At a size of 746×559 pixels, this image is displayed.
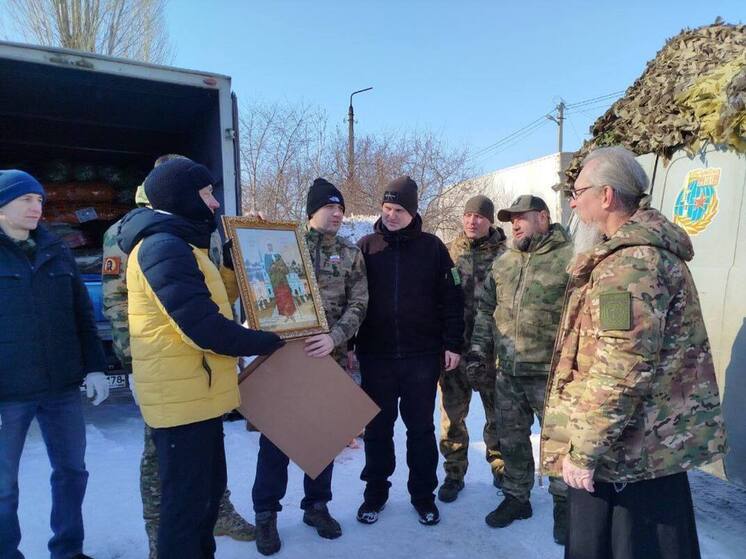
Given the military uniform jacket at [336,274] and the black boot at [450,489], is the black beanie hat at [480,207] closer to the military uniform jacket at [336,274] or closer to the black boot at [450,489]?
the military uniform jacket at [336,274]

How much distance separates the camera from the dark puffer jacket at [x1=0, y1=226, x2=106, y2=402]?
2385 mm

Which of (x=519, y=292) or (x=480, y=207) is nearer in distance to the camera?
(x=519, y=292)

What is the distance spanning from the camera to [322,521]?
9.91ft

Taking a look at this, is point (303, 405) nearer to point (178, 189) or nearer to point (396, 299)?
point (396, 299)

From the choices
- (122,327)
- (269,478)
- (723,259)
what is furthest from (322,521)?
(723,259)

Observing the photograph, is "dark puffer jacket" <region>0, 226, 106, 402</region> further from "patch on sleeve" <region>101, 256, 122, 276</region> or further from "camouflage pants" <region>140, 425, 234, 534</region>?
"camouflage pants" <region>140, 425, 234, 534</region>

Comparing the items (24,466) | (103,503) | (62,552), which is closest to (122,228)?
(62,552)

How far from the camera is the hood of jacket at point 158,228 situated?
2.05 metres

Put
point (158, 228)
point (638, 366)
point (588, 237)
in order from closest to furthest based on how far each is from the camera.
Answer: point (638, 366) → point (158, 228) → point (588, 237)

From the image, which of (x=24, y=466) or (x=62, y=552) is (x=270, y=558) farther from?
(x=24, y=466)

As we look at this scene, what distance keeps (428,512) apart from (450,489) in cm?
39

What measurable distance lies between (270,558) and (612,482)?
1860 millimetres

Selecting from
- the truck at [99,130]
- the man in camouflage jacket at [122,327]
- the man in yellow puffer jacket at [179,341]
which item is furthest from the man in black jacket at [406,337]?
the truck at [99,130]

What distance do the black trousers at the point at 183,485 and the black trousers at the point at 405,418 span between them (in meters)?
1.25
